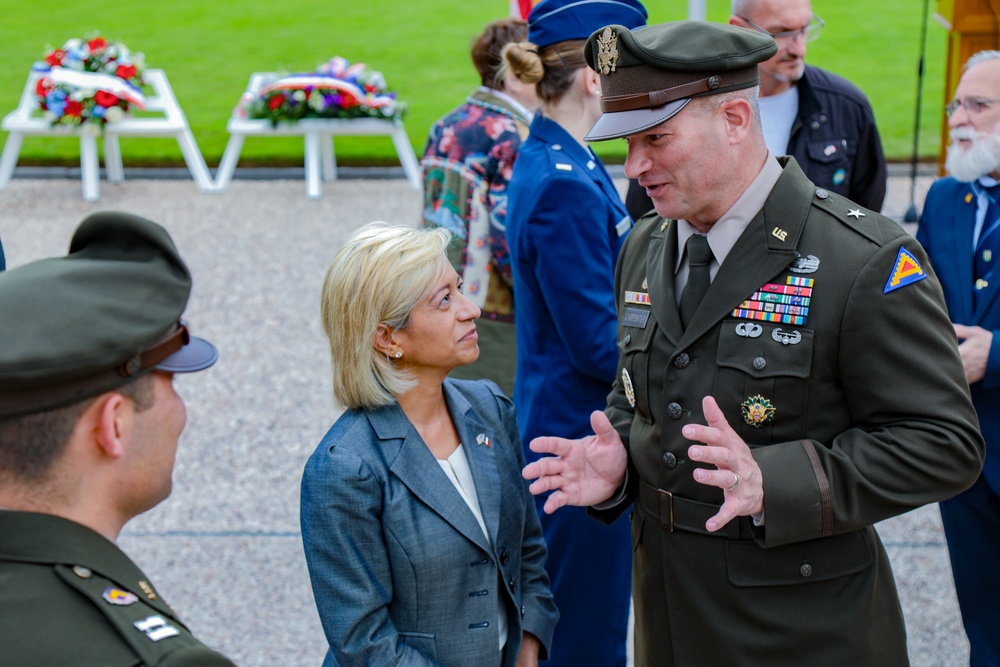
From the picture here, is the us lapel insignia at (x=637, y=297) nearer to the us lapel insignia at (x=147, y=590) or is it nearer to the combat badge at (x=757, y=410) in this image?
the combat badge at (x=757, y=410)

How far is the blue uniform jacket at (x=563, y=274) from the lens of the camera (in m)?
3.28

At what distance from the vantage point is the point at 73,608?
1546 mm

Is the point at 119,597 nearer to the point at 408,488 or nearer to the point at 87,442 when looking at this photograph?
the point at 87,442

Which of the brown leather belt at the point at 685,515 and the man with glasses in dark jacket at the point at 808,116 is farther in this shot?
the man with glasses in dark jacket at the point at 808,116

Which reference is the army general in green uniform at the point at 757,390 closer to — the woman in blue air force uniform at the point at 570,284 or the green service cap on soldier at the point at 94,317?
the woman in blue air force uniform at the point at 570,284

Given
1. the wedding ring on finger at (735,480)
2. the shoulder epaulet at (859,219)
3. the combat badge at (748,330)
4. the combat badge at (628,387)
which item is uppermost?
the shoulder epaulet at (859,219)

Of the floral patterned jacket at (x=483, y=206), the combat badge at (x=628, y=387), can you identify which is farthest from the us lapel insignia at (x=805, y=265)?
the floral patterned jacket at (x=483, y=206)

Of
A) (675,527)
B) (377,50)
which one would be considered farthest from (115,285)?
(377,50)

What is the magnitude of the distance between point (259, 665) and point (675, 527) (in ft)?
7.22

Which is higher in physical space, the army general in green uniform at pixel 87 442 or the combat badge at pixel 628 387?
the army general in green uniform at pixel 87 442

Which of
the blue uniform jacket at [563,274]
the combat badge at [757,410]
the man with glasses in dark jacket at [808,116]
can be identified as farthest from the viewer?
the man with glasses in dark jacket at [808,116]

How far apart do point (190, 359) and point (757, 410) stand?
1.22 metres

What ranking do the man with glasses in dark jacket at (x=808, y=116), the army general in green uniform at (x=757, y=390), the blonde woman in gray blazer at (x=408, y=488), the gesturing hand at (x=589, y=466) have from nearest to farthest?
1. the army general in green uniform at (x=757, y=390)
2. the blonde woman in gray blazer at (x=408, y=488)
3. the gesturing hand at (x=589, y=466)
4. the man with glasses in dark jacket at (x=808, y=116)

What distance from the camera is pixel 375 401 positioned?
8.55ft
